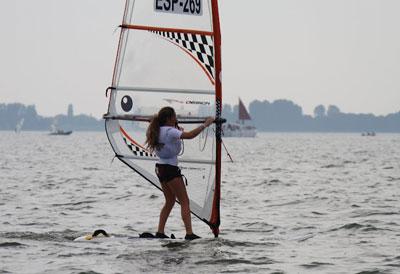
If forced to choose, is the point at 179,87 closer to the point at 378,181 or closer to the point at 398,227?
the point at 398,227

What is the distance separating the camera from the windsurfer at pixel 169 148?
1120 cm

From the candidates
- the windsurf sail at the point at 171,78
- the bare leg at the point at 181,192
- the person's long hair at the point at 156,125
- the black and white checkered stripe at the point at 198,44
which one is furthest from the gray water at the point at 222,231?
the black and white checkered stripe at the point at 198,44

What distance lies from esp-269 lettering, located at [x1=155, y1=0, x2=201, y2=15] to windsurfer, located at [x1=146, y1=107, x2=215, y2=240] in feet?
5.35

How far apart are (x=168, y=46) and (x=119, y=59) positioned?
0.80m

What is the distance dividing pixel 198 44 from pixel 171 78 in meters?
0.68

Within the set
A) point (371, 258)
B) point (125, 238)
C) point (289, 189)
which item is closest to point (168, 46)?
point (125, 238)

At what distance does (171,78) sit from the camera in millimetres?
11953

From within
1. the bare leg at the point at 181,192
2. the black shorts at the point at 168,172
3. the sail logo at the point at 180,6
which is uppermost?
the sail logo at the point at 180,6

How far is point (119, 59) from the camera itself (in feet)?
39.4

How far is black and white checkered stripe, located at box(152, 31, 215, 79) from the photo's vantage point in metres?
11.8

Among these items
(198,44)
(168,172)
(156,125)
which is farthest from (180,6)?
(168,172)

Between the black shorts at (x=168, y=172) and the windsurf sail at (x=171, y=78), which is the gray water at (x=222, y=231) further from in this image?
the windsurf sail at (x=171, y=78)

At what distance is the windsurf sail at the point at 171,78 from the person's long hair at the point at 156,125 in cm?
62

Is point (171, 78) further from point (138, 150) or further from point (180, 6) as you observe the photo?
point (138, 150)
